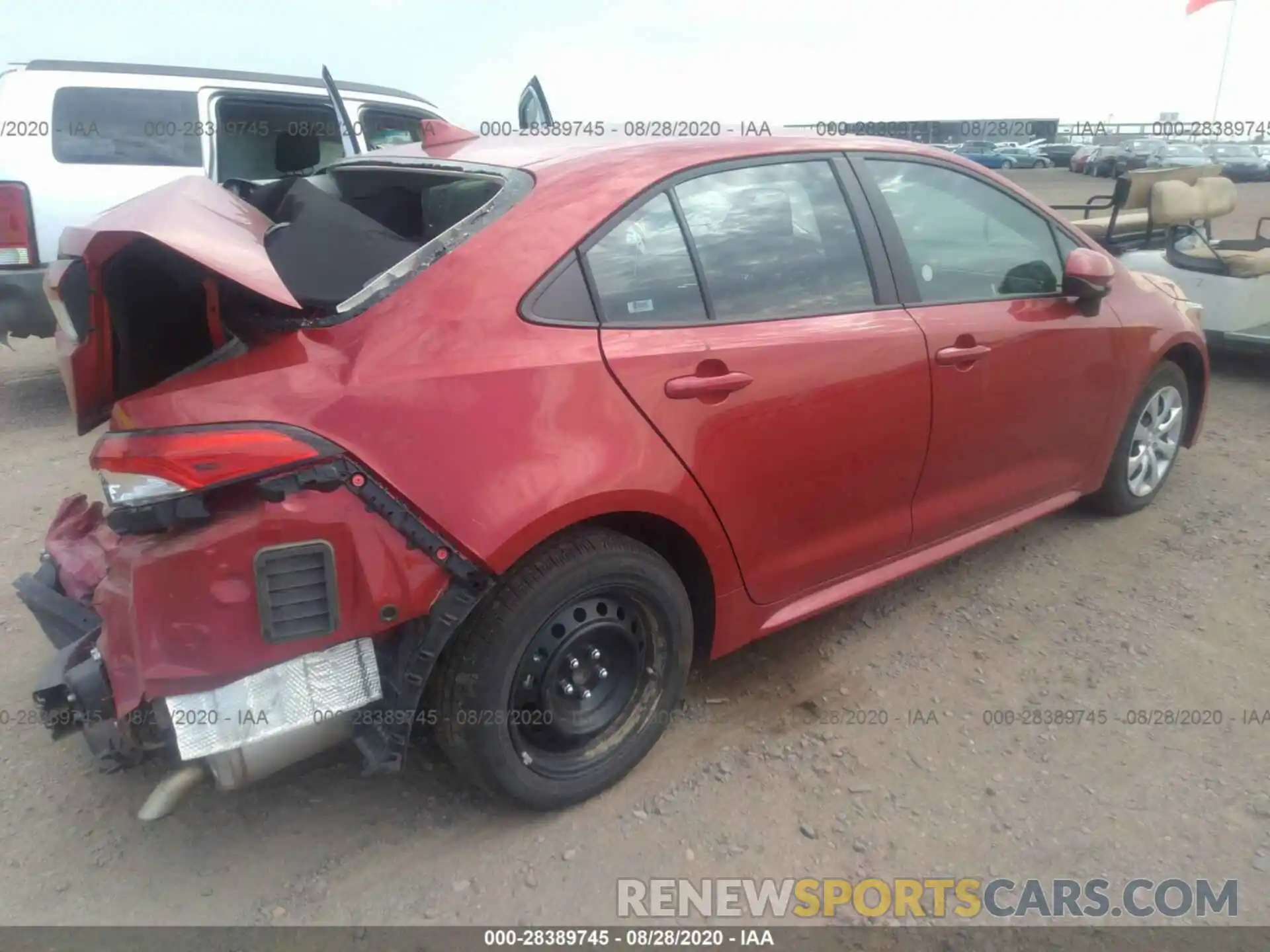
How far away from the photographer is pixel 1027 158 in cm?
3822

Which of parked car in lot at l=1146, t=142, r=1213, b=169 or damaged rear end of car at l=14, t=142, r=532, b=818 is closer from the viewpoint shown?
damaged rear end of car at l=14, t=142, r=532, b=818

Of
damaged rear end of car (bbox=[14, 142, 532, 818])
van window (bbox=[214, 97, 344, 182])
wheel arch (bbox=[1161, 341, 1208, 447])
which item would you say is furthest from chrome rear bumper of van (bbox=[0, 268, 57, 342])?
wheel arch (bbox=[1161, 341, 1208, 447])

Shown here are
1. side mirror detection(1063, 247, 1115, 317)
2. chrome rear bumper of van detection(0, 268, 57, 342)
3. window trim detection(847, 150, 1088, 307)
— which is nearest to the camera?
window trim detection(847, 150, 1088, 307)

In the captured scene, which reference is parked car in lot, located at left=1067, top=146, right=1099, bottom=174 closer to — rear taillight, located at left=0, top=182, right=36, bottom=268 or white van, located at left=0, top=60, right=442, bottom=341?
white van, located at left=0, top=60, right=442, bottom=341

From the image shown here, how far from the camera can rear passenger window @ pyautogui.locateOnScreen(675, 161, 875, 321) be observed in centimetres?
257

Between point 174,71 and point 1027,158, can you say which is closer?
point 174,71

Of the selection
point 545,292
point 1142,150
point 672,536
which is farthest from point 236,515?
point 1142,150

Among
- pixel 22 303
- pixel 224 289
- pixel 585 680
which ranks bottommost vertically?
pixel 585 680

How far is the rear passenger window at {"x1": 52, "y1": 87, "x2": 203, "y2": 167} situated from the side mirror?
5.73 m

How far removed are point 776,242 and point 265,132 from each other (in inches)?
221

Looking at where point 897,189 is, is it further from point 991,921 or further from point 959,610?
point 991,921

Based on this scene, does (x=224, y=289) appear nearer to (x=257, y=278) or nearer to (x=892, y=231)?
(x=257, y=278)

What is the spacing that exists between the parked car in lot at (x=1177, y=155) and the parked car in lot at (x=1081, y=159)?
102 inches
